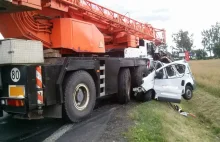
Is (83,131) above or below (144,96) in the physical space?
below

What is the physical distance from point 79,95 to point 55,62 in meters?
1.17

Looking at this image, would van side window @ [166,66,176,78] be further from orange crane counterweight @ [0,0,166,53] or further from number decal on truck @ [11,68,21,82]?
number decal on truck @ [11,68,21,82]

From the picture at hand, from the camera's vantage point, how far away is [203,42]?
12206cm

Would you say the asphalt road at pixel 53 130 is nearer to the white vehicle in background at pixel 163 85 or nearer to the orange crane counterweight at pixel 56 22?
the orange crane counterweight at pixel 56 22

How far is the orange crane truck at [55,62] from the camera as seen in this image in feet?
18.1

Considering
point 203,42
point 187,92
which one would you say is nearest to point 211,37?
point 203,42

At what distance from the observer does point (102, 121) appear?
7.01 meters

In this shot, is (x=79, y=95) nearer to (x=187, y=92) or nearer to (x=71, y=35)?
(x=71, y=35)

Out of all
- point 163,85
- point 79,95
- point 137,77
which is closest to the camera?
point 79,95

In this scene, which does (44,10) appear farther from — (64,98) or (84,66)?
(64,98)

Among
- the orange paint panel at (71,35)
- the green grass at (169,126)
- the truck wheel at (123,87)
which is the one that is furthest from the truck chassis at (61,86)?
the green grass at (169,126)

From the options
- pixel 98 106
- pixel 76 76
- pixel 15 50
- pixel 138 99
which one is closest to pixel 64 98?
pixel 76 76

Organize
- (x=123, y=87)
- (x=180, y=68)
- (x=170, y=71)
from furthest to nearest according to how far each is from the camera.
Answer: (x=180, y=68) → (x=170, y=71) → (x=123, y=87)

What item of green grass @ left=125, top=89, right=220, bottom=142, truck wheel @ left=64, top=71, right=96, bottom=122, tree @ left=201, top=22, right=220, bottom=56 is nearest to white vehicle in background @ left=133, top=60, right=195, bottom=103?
green grass @ left=125, top=89, right=220, bottom=142
